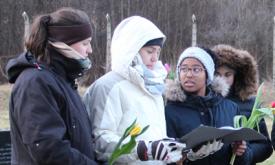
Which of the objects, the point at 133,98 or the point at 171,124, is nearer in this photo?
the point at 133,98

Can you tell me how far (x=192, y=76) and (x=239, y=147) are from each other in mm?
A: 485

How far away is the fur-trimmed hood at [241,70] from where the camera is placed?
3.81 metres

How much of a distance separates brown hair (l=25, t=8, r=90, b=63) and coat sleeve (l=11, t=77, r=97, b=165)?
0.19 metres

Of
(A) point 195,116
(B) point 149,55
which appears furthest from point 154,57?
(A) point 195,116

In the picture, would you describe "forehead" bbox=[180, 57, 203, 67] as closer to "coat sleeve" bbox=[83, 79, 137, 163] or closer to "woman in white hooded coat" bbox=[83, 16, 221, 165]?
"woman in white hooded coat" bbox=[83, 16, 221, 165]

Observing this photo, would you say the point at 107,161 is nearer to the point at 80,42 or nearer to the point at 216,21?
the point at 80,42

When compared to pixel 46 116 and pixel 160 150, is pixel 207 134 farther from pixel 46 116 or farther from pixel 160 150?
pixel 46 116

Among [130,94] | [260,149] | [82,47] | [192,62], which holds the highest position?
[82,47]

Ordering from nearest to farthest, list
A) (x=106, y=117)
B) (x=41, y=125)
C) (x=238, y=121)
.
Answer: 1. (x=41, y=125)
2. (x=106, y=117)
3. (x=238, y=121)

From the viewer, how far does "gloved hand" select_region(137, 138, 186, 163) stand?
267cm

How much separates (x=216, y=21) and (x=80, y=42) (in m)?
16.4

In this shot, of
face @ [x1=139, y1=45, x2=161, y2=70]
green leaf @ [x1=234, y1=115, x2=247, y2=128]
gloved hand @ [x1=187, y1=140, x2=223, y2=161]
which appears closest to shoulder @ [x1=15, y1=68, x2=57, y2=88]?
face @ [x1=139, y1=45, x2=161, y2=70]

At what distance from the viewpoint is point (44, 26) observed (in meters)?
2.58

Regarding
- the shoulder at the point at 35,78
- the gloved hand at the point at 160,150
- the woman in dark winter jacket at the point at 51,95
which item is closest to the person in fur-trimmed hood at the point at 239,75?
the gloved hand at the point at 160,150
